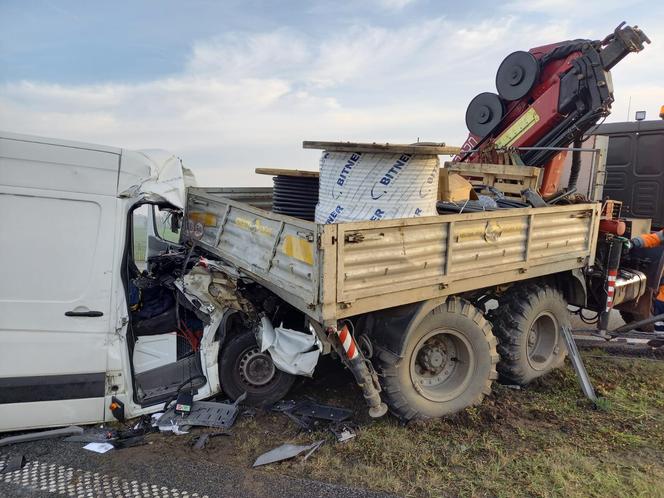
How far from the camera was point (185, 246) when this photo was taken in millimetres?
5246

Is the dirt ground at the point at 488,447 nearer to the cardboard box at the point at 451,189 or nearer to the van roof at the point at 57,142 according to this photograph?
the cardboard box at the point at 451,189

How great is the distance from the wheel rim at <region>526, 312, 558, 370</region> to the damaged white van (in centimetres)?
330

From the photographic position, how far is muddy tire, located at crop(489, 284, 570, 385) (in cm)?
469

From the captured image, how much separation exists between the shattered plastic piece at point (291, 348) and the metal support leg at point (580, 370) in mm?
2795

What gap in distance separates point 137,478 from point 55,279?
1546 mm

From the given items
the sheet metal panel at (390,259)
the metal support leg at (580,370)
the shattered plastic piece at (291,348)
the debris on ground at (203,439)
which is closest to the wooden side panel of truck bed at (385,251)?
the sheet metal panel at (390,259)

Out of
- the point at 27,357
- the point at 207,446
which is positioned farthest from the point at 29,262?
the point at 207,446

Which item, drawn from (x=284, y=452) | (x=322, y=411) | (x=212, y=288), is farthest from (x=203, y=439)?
(x=212, y=288)

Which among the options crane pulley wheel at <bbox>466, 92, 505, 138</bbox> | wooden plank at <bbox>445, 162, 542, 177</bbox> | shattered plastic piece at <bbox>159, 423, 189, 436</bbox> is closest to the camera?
shattered plastic piece at <bbox>159, 423, 189, 436</bbox>

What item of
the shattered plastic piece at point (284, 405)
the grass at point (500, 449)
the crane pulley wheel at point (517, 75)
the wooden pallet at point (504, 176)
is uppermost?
the crane pulley wheel at point (517, 75)

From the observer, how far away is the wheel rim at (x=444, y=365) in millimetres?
4164

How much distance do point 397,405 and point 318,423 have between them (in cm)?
68

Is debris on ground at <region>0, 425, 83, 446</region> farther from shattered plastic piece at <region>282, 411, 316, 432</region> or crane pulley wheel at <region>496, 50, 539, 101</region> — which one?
crane pulley wheel at <region>496, 50, 539, 101</region>

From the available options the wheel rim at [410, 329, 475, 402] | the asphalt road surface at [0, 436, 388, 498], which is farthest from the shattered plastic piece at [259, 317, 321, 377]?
the wheel rim at [410, 329, 475, 402]
